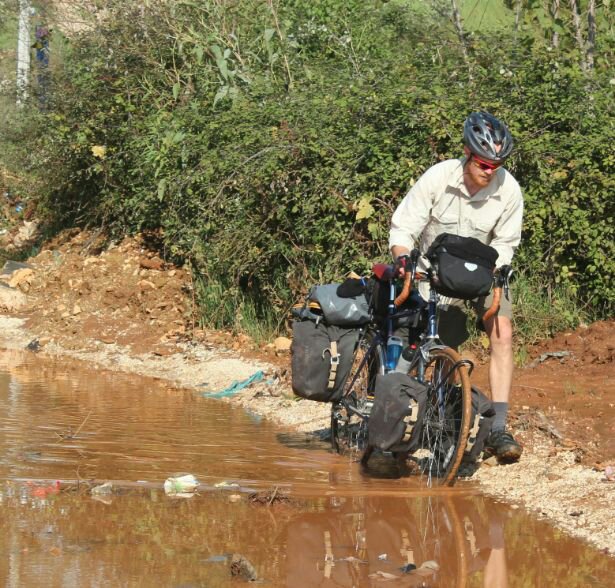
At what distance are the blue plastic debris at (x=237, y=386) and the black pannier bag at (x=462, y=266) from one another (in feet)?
12.9

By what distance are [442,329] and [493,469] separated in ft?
2.82

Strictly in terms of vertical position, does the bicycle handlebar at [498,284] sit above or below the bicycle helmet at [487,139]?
below

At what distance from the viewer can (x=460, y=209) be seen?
22.0 feet

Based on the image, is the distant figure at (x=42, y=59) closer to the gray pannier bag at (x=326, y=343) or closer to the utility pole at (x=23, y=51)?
the utility pole at (x=23, y=51)

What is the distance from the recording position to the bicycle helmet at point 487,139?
636 centimetres

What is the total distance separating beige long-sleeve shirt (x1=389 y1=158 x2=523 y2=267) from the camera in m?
6.66

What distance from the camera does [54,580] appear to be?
4.70 meters

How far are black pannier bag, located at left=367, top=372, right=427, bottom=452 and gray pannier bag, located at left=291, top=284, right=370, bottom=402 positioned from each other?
658 mm

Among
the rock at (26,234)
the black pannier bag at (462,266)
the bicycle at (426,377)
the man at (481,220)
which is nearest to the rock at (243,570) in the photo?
the bicycle at (426,377)

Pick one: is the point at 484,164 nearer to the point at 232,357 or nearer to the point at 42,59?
the point at 232,357

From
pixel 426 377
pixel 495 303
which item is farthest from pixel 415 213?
pixel 426 377

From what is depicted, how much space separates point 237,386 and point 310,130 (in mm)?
2562

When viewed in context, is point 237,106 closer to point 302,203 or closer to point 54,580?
point 302,203

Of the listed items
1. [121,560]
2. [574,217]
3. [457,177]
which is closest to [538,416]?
[457,177]
